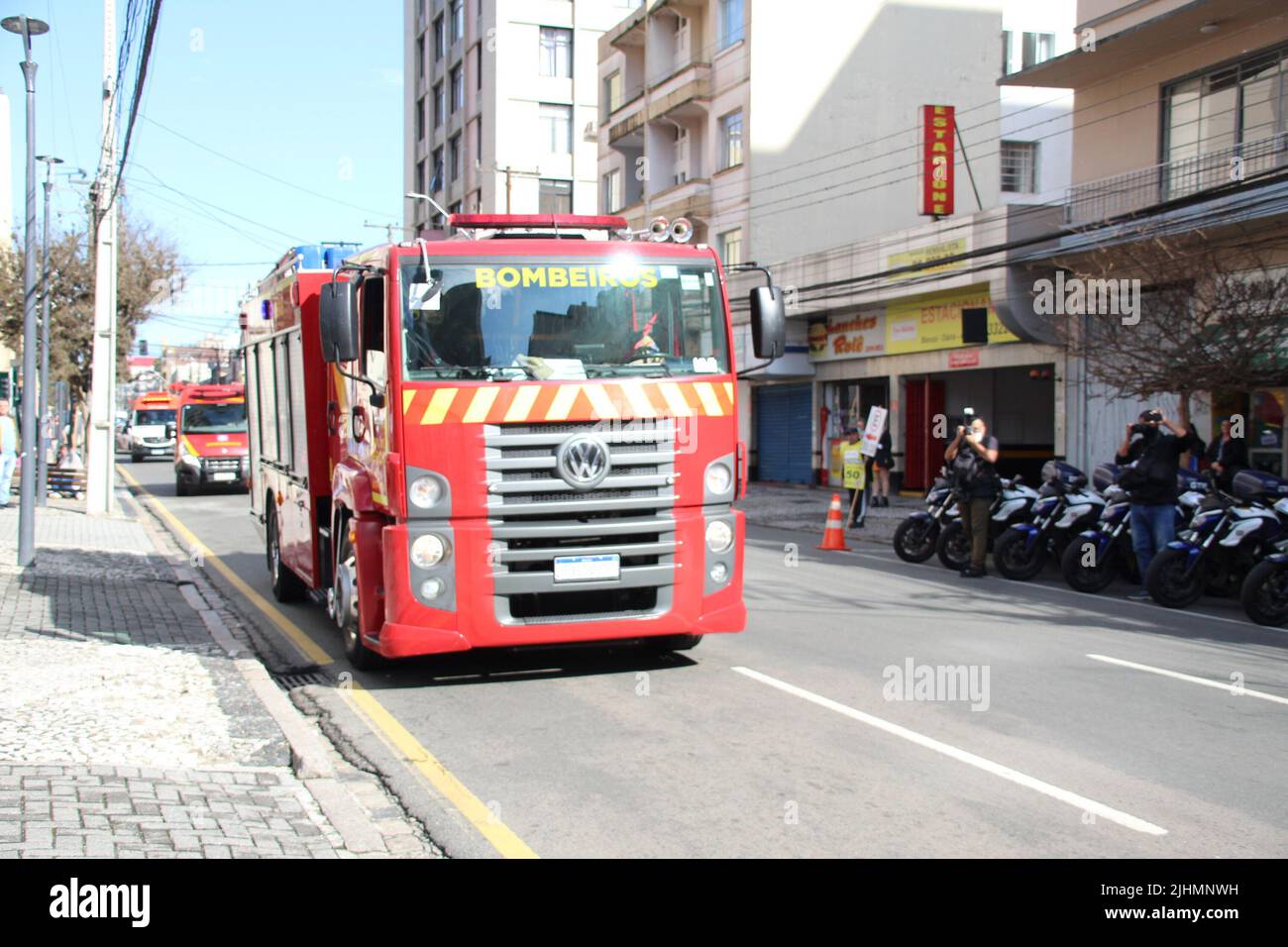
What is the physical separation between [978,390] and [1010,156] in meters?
9.94

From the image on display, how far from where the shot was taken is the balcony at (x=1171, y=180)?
17.3m

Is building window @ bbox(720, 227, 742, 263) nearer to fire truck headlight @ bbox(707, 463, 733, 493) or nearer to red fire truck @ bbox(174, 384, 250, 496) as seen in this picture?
red fire truck @ bbox(174, 384, 250, 496)

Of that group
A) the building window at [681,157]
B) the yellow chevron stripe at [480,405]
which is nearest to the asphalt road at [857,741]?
the yellow chevron stripe at [480,405]

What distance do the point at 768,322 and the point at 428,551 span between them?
109 inches

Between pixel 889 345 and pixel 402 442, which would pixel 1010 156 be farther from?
pixel 402 442

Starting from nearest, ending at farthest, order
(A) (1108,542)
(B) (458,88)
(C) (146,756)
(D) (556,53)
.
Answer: (C) (146,756) < (A) (1108,542) < (D) (556,53) < (B) (458,88)

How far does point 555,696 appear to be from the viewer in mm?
7473


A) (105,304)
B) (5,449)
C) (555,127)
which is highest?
(555,127)

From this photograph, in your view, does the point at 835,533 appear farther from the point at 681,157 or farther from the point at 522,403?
the point at 681,157

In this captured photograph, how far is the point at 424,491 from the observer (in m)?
7.31

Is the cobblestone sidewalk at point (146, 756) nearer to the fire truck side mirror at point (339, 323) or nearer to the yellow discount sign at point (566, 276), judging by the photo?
the fire truck side mirror at point (339, 323)

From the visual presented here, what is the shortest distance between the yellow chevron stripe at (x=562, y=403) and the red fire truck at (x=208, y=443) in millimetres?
21356

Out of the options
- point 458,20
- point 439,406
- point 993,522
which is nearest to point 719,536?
point 439,406
